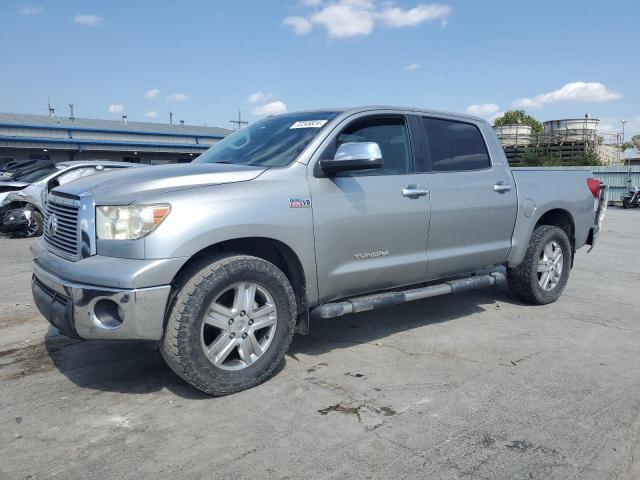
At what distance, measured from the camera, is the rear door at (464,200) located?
4.77 m

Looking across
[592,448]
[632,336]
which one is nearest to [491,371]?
[592,448]

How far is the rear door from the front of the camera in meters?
4.77

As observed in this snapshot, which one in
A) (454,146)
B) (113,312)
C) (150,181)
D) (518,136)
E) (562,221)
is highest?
(518,136)

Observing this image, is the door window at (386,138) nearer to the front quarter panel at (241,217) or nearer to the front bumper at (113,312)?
the front quarter panel at (241,217)

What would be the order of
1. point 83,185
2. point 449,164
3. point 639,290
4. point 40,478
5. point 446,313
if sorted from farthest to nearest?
point 639,290 → point 446,313 → point 449,164 → point 83,185 → point 40,478

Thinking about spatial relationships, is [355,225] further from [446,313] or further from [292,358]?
[446,313]

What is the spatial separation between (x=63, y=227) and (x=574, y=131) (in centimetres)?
4555

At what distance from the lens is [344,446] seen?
2955 millimetres

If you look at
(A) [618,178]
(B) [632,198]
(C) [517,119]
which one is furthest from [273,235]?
(C) [517,119]

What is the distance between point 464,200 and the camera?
4.93 meters

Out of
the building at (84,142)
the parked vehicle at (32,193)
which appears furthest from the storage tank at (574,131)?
the parked vehicle at (32,193)

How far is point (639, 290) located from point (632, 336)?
2.22 metres

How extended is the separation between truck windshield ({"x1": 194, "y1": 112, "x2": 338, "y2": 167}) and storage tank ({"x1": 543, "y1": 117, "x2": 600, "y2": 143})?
42.8m

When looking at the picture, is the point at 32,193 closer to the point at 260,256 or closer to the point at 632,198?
the point at 260,256
